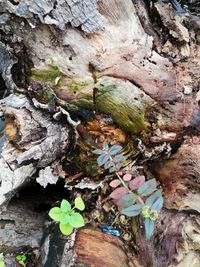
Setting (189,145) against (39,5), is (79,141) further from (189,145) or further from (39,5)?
(39,5)

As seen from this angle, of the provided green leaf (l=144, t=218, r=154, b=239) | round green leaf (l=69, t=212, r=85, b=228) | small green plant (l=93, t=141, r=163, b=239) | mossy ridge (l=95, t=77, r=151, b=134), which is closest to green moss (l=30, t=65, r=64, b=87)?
mossy ridge (l=95, t=77, r=151, b=134)

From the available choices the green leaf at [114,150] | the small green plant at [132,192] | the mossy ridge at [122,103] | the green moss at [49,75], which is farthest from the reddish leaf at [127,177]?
the green moss at [49,75]

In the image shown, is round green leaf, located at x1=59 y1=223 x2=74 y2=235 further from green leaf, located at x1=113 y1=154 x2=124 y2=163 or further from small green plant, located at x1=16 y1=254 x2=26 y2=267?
small green plant, located at x1=16 y1=254 x2=26 y2=267

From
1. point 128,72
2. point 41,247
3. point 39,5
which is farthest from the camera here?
point 41,247

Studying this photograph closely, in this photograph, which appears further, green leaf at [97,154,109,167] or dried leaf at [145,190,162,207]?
green leaf at [97,154,109,167]

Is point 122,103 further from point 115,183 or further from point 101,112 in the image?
point 115,183

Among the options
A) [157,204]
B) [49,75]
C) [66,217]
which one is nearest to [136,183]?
[157,204]

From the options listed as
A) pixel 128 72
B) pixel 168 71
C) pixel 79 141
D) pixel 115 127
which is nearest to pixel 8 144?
pixel 79 141
